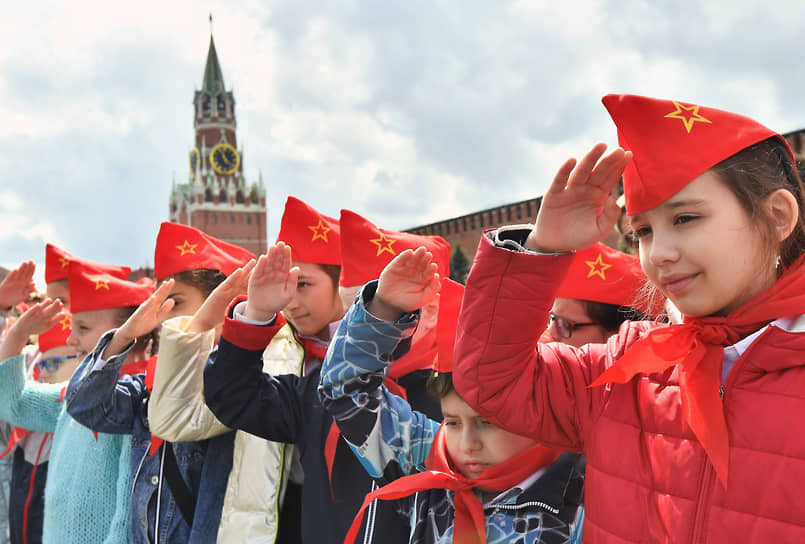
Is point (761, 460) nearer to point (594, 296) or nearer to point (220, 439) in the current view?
point (594, 296)

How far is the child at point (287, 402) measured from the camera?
6.00ft

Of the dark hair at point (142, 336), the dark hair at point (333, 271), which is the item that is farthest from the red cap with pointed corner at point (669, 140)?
the dark hair at point (142, 336)

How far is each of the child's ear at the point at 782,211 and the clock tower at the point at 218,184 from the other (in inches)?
2428

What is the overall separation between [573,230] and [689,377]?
30cm

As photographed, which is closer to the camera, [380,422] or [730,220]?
[730,220]

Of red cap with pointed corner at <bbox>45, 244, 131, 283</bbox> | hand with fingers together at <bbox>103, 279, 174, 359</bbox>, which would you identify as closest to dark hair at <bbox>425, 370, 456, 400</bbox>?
hand with fingers together at <bbox>103, 279, 174, 359</bbox>

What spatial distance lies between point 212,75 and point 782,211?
78361 millimetres

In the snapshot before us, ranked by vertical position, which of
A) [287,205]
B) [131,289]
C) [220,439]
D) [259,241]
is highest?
[259,241]

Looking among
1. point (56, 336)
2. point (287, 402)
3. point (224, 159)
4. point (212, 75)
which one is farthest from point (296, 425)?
point (212, 75)

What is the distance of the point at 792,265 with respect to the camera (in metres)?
1.06

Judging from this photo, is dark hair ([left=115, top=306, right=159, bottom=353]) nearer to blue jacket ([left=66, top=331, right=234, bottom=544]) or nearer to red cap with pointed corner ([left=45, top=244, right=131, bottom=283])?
blue jacket ([left=66, top=331, right=234, bottom=544])

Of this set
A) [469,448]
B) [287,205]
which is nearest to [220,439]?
[287,205]

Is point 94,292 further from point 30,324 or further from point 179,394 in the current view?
point 179,394

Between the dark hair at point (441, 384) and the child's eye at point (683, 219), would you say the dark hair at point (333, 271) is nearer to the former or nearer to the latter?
the dark hair at point (441, 384)
